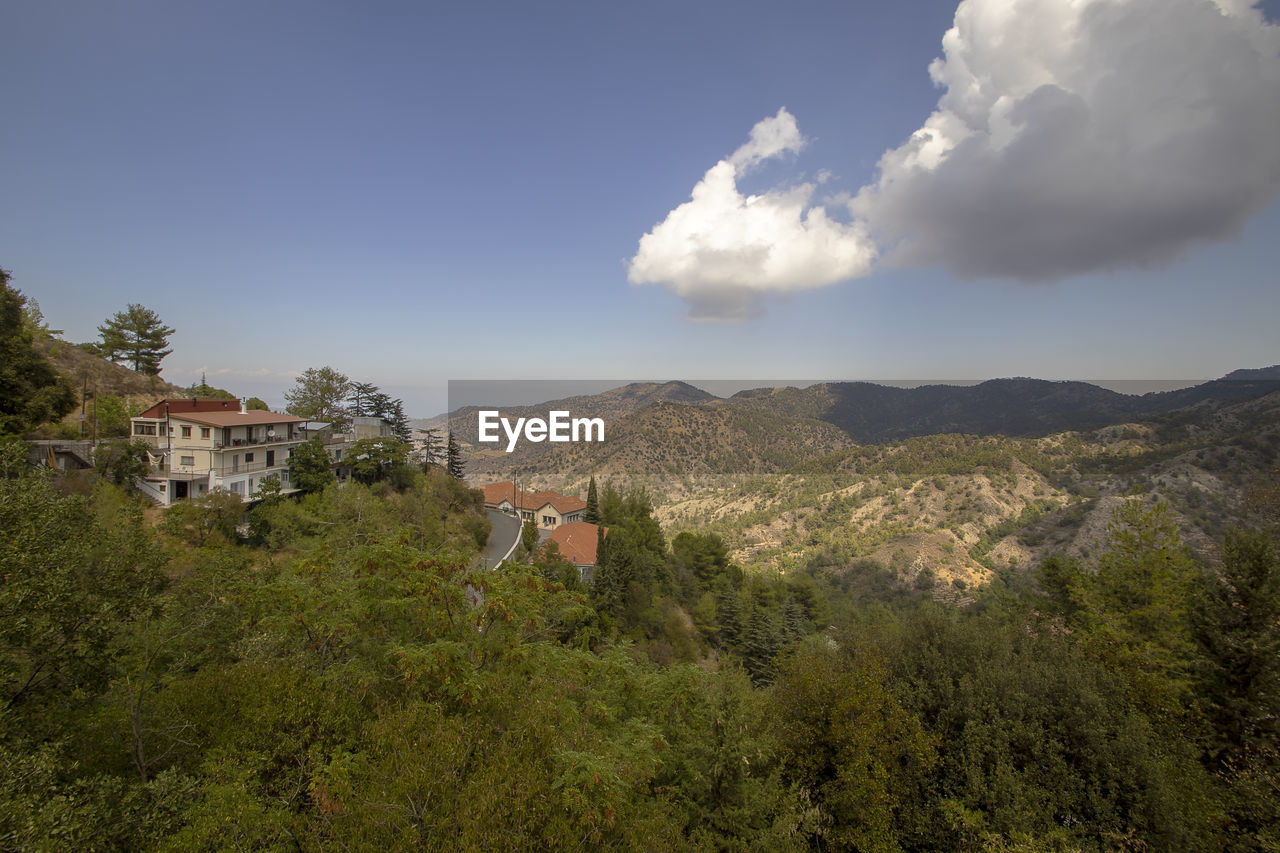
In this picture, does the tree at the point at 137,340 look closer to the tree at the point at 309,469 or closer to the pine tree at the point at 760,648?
the tree at the point at 309,469

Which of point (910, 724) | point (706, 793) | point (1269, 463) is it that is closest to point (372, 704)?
point (706, 793)

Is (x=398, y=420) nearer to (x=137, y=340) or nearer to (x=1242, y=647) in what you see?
(x=137, y=340)

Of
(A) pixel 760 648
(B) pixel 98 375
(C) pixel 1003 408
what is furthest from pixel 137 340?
(C) pixel 1003 408

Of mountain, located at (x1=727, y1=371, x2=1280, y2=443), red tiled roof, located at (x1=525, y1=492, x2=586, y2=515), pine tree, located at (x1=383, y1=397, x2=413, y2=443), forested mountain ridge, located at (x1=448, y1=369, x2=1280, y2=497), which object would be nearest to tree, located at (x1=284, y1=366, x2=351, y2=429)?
pine tree, located at (x1=383, y1=397, x2=413, y2=443)

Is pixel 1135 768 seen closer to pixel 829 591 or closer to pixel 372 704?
pixel 372 704

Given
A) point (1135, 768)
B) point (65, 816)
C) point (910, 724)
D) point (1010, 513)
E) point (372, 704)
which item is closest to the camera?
point (65, 816)
